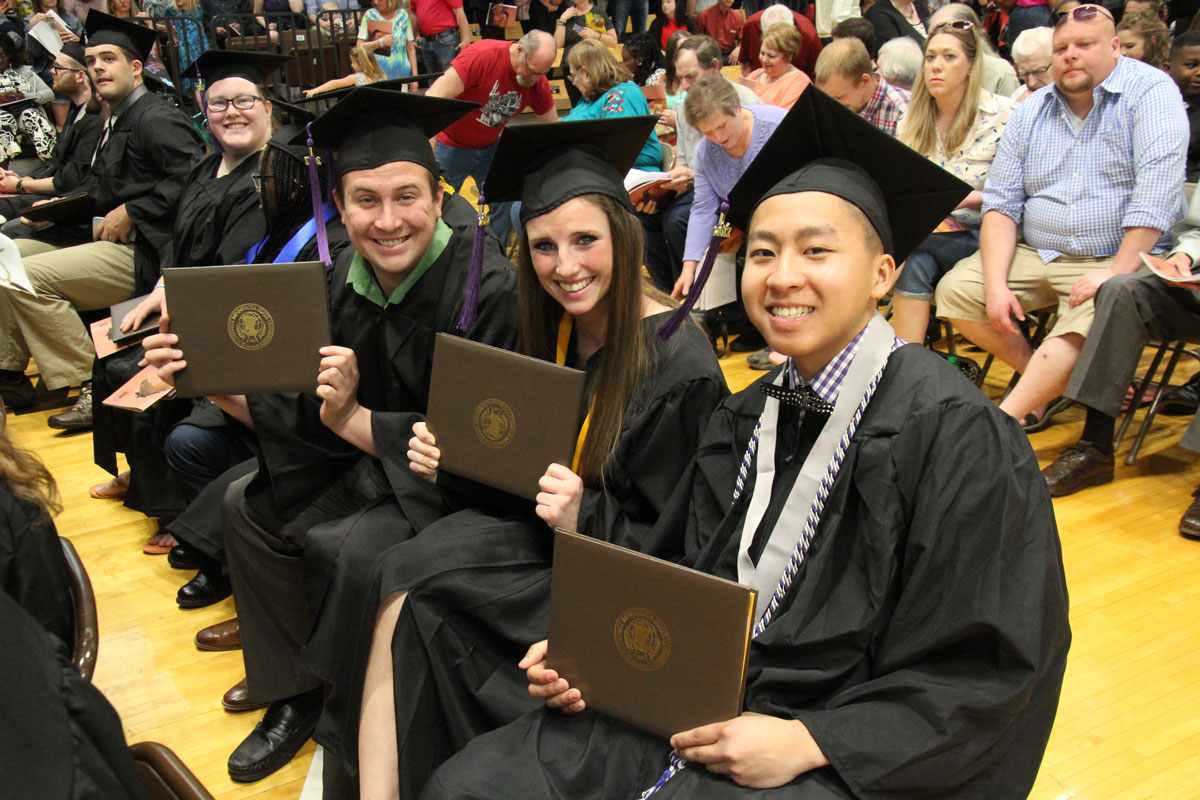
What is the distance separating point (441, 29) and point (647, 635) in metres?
8.26

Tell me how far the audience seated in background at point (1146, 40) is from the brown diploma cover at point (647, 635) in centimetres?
443

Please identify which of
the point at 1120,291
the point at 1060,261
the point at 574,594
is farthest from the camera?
the point at 1060,261

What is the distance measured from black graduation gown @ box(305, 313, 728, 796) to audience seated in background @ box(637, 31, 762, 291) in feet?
11.3

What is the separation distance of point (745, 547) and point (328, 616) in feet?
3.63

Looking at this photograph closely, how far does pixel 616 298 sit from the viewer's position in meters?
2.17

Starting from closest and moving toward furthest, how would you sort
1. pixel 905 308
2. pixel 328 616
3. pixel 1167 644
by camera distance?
pixel 328 616 < pixel 1167 644 < pixel 905 308

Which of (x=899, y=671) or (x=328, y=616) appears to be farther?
(x=328, y=616)

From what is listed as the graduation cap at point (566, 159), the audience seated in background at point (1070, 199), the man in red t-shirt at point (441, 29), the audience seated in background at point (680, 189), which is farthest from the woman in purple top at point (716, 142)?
the man in red t-shirt at point (441, 29)

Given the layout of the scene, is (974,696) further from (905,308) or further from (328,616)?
(905,308)

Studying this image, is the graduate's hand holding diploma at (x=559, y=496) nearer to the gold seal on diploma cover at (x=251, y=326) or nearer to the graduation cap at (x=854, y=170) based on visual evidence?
the graduation cap at (x=854, y=170)

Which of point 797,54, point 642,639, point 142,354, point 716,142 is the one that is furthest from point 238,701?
point 797,54

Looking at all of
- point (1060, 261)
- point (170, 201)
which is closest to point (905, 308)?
point (1060, 261)

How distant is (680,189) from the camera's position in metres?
5.69

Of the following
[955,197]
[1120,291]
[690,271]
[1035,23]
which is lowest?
[690,271]
